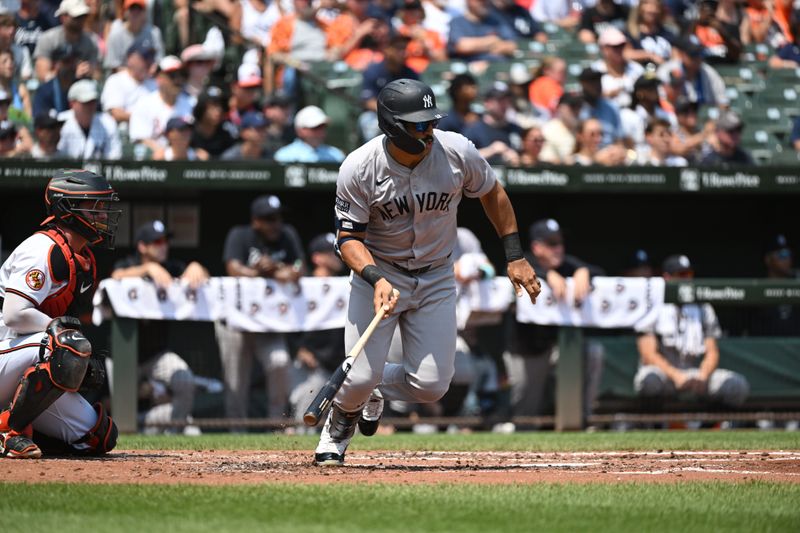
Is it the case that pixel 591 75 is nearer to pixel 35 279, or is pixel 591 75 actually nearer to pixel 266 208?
pixel 266 208

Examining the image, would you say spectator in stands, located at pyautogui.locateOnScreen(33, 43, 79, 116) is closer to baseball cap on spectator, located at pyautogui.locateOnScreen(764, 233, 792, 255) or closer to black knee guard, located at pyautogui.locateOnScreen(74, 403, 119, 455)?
black knee guard, located at pyautogui.locateOnScreen(74, 403, 119, 455)

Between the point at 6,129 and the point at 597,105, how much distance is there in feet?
18.0

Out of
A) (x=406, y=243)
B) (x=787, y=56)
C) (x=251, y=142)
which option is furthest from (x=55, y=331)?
(x=787, y=56)

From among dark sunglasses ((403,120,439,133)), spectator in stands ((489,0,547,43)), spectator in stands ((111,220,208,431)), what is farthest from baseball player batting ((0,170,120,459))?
spectator in stands ((489,0,547,43))

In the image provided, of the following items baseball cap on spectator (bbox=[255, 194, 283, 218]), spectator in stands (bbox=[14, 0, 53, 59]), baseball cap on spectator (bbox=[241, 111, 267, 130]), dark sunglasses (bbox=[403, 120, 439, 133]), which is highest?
spectator in stands (bbox=[14, 0, 53, 59])

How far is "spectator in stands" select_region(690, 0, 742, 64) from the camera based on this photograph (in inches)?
562

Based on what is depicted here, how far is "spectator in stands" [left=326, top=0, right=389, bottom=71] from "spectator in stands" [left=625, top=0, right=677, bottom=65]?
2743 mm

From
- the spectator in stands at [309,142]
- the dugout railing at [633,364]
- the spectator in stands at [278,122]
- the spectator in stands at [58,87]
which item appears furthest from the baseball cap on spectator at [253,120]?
the dugout railing at [633,364]

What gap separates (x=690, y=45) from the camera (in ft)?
45.0

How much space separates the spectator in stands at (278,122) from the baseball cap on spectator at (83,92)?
5.01ft

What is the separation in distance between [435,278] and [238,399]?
385 cm

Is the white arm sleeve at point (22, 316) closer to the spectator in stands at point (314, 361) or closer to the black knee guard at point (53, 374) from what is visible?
the black knee guard at point (53, 374)

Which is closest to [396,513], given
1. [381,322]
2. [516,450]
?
[381,322]

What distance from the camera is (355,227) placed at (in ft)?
20.1
